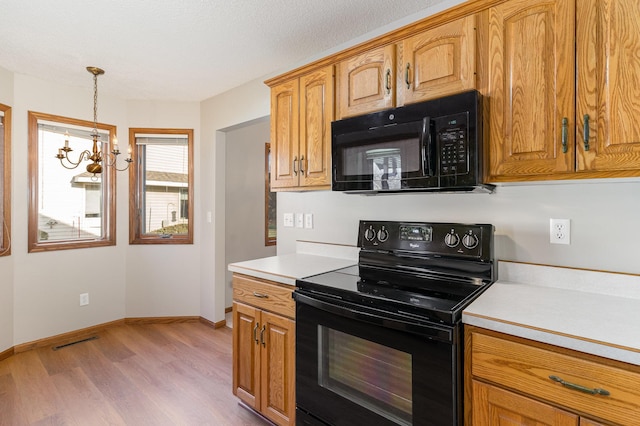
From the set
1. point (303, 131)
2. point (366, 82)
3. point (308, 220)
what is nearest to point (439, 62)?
point (366, 82)

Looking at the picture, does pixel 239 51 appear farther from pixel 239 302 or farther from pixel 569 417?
pixel 569 417

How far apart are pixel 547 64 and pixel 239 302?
1958 millimetres

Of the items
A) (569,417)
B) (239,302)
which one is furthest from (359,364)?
(239,302)

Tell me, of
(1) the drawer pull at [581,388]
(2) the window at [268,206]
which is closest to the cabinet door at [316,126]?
(1) the drawer pull at [581,388]

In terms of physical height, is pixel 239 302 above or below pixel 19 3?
below

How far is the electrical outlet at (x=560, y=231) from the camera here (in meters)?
1.54

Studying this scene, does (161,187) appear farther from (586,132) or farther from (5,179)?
(586,132)

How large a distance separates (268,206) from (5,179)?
8.53 ft

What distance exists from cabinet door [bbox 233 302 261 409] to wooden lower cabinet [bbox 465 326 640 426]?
120 centimetres

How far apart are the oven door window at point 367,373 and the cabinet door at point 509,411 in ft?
0.81

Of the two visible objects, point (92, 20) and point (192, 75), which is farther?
point (192, 75)

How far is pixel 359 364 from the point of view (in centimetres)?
150

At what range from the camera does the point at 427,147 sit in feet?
5.11

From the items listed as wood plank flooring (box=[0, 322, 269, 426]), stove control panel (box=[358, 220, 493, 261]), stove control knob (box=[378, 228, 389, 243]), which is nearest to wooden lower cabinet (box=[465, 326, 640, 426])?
stove control panel (box=[358, 220, 493, 261])
